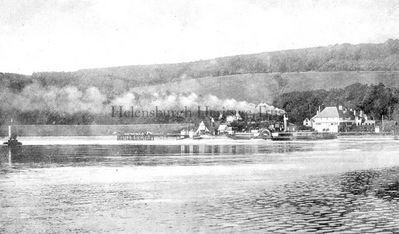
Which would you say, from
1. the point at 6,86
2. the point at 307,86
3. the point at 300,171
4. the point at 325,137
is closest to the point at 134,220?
the point at 300,171

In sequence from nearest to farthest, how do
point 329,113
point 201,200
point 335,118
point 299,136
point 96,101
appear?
point 201,200
point 299,136
point 96,101
point 335,118
point 329,113

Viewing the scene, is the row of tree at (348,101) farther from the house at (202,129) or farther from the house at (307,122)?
the house at (202,129)

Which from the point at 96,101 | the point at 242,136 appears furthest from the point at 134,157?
the point at 96,101

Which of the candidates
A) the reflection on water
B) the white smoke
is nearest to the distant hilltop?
the white smoke

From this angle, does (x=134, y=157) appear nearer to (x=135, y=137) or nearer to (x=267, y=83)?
(x=135, y=137)

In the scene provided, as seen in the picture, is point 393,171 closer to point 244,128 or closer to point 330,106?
point 244,128

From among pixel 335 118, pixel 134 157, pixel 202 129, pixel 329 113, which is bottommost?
pixel 134 157

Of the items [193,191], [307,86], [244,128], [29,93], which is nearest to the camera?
[193,191]

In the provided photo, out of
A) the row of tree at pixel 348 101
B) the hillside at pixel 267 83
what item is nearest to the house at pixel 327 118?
the row of tree at pixel 348 101
